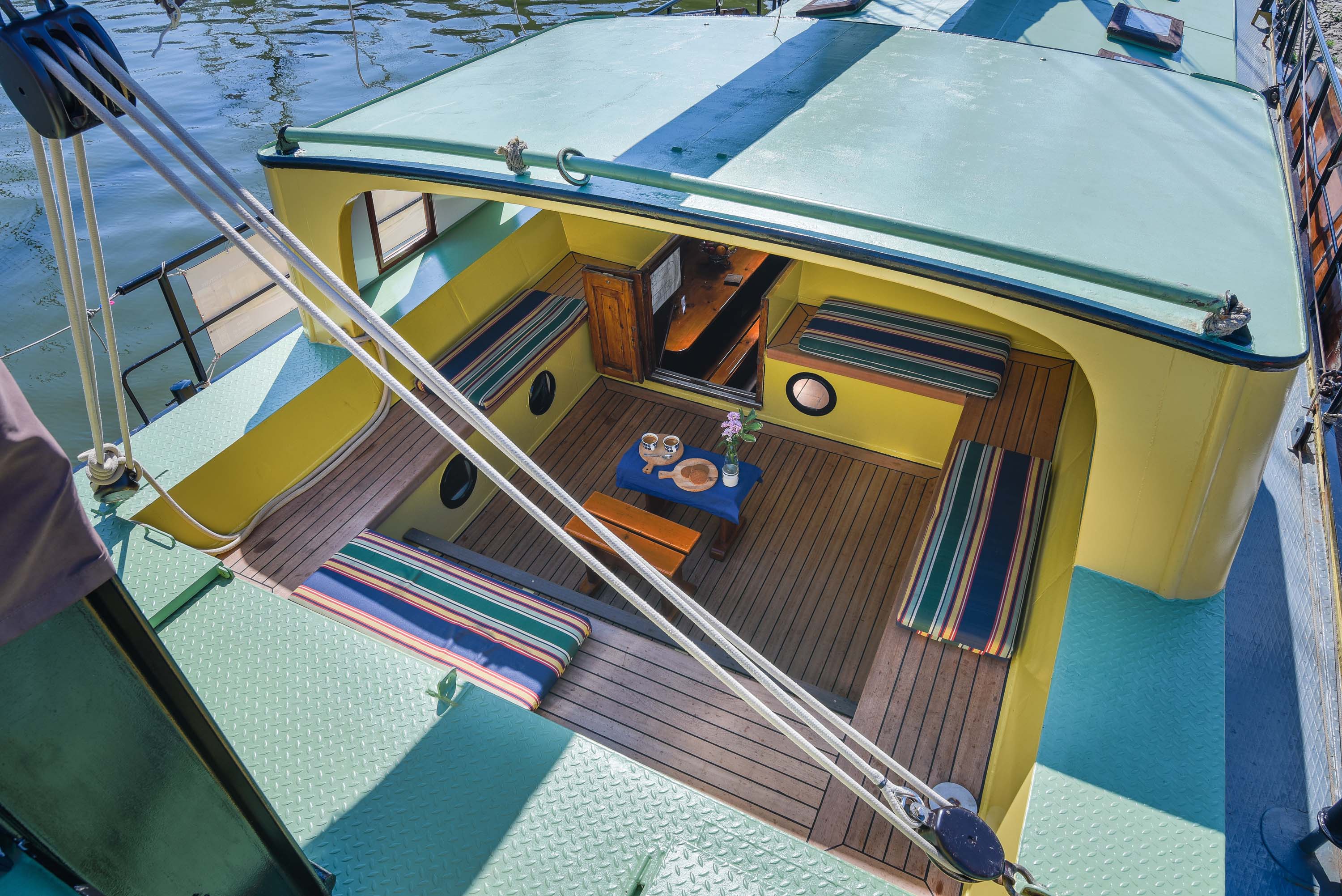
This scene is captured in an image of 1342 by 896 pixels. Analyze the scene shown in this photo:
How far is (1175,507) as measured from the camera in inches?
125

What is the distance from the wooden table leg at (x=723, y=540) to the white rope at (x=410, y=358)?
135 inches

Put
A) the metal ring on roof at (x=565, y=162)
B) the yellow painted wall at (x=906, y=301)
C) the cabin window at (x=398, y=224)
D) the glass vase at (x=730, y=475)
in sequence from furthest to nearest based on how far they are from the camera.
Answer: the yellow painted wall at (x=906, y=301), the cabin window at (x=398, y=224), the glass vase at (x=730, y=475), the metal ring on roof at (x=565, y=162)

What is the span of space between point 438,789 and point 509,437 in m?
2.87

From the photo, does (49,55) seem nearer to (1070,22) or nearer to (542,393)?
(542,393)

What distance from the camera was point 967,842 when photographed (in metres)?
2.21

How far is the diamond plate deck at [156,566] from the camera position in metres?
3.75

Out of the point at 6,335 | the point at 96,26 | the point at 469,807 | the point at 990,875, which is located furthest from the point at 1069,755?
the point at 6,335

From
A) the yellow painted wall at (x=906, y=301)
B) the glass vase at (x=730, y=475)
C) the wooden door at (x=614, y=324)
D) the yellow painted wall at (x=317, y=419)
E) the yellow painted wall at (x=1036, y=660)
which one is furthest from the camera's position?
the wooden door at (x=614, y=324)

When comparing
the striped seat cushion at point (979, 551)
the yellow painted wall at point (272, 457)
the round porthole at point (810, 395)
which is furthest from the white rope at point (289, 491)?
the striped seat cushion at point (979, 551)

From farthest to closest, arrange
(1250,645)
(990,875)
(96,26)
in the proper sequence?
(1250,645) → (990,875) → (96,26)

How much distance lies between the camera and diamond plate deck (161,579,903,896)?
2.81 m

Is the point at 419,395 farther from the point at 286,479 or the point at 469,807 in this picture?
the point at 469,807

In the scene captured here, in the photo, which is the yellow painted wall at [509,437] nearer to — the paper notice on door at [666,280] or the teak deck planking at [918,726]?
the paper notice on door at [666,280]

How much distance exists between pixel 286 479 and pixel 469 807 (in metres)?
2.89
